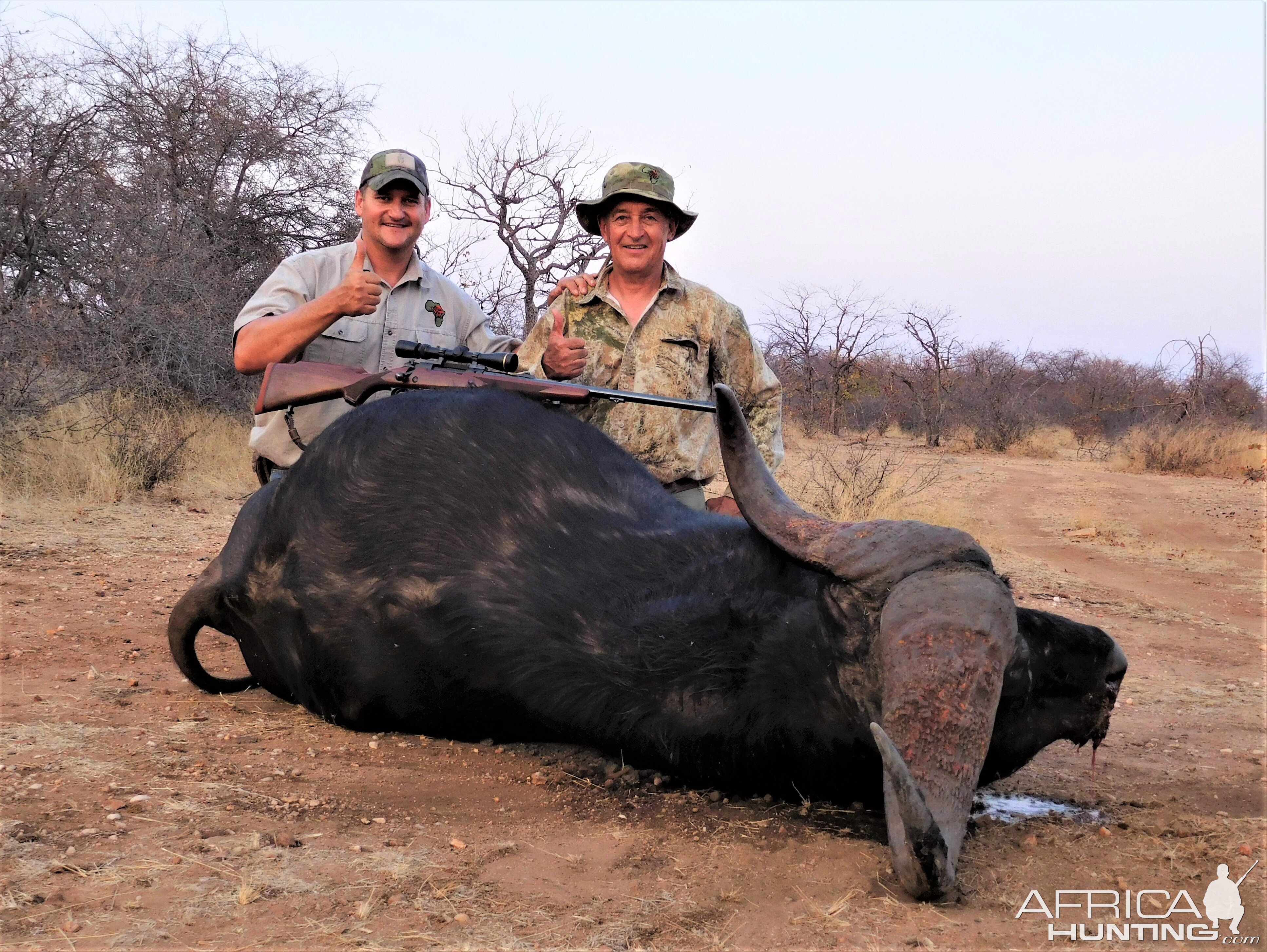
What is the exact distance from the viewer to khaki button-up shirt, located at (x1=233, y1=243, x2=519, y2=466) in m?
4.11

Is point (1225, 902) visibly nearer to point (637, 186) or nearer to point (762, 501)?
point (762, 501)

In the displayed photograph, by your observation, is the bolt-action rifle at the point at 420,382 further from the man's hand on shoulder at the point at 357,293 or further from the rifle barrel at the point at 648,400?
the man's hand on shoulder at the point at 357,293

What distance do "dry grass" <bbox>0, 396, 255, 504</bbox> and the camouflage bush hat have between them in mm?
4971

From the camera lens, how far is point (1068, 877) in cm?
217

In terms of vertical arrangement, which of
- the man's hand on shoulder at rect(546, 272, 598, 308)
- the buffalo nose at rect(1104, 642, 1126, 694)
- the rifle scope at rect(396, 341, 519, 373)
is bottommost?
the buffalo nose at rect(1104, 642, 1126, 694)

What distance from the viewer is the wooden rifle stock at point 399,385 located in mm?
3260

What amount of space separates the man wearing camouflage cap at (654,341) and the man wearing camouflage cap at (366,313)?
44 cm

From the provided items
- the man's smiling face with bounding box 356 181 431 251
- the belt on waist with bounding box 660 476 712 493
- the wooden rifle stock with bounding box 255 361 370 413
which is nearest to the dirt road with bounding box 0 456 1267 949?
the wooden rifle stock with bounding box 255 361 370 413

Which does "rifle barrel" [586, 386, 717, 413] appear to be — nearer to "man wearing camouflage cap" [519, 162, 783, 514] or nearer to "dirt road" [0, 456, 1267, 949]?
"man wearing camouflage cap" [519, 162, 783, 514]

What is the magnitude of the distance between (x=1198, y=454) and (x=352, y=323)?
635 inches

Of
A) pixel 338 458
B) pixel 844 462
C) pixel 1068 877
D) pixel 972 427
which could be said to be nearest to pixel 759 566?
pixel 1068 877

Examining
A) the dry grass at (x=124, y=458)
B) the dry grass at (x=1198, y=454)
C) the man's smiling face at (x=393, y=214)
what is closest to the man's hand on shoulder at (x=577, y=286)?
the man's smiling face at (x=393, y=214)

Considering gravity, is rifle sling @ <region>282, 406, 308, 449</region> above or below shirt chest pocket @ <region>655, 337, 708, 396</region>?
below

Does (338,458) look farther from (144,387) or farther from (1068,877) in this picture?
(144,387)
